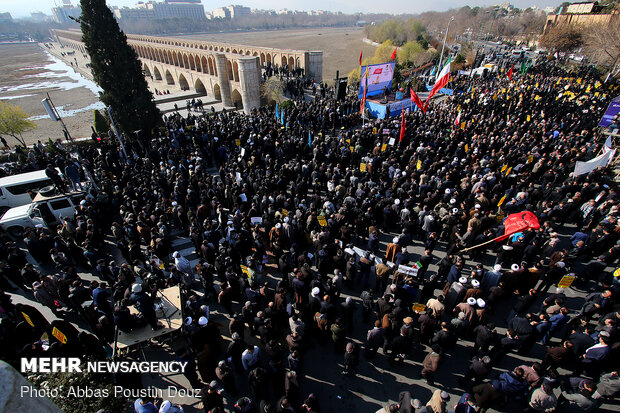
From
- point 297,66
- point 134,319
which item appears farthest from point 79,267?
point 297,66

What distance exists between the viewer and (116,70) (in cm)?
1812

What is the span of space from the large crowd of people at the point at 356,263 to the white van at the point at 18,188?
6.72 feet

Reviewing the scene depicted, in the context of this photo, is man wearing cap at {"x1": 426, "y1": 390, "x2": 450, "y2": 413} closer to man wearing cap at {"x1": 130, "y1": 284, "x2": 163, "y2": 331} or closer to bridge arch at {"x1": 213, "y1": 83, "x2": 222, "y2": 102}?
man wearing cap at {"x1": 130, "y1": 284, "x2": 163, "y2": 331}

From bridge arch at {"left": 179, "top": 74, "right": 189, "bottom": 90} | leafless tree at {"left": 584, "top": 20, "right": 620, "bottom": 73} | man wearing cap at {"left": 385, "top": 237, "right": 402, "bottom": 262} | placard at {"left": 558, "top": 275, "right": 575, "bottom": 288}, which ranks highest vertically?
leafless tree at {"left": 584, "top": 20, "right": 620, "bottom": 73}

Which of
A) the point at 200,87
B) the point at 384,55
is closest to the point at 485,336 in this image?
the point at 200,87

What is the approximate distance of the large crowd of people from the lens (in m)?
5.43

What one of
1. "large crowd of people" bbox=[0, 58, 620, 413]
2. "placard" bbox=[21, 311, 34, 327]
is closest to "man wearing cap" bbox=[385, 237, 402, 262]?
"large crowd of people" bbox=[0, 58, 620, 413]

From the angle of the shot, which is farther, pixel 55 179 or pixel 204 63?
pixel 204 63

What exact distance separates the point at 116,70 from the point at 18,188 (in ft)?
34.2

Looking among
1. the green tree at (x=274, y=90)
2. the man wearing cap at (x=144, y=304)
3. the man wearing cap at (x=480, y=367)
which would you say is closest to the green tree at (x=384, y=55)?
the green tree at (x=274, y=90)

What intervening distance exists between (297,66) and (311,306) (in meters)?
37.1

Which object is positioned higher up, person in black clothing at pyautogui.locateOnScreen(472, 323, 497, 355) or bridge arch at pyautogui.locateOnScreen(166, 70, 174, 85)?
person in black clothing at pyautogui.locateOnScreen(472, 323, 497, 355)

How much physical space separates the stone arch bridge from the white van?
13395 mm

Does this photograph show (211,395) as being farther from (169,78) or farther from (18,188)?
(169,78)
